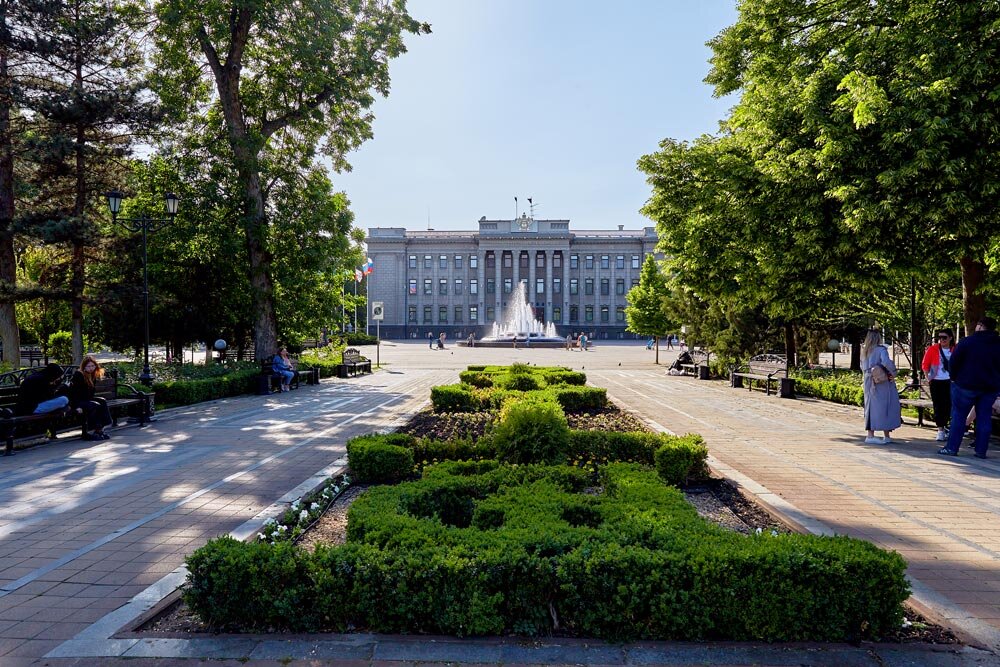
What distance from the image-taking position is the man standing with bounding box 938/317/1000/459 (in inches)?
311

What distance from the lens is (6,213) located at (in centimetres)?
1761

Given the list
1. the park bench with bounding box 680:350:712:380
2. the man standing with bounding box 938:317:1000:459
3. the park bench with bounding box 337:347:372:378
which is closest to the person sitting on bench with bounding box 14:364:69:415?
the man standing with bounding box 938:317:1000:459

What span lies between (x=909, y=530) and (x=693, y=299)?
Answer: 19881mm

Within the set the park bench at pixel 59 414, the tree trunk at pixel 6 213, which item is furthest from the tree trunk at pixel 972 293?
the tree trunk at pixel 6 213

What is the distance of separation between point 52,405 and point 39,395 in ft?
0.81

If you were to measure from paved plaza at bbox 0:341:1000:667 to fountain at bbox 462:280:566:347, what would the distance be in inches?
1670

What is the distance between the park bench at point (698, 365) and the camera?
24141 millimetres

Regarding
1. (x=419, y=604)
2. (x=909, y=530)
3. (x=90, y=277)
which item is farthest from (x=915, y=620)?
(x=90, y=277)

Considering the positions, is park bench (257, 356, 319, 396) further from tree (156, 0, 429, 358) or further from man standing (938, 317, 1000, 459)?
man standing (938, 317, 1000, 459)

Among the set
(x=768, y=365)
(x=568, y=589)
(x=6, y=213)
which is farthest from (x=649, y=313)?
(x=568, y=589)

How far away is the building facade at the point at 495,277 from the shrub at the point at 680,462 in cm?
7916

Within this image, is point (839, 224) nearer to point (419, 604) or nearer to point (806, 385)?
point (806, 385)

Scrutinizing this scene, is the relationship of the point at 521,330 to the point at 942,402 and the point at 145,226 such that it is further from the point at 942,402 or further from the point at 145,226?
the point at 942,402

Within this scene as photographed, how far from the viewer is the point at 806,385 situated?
640 inches
